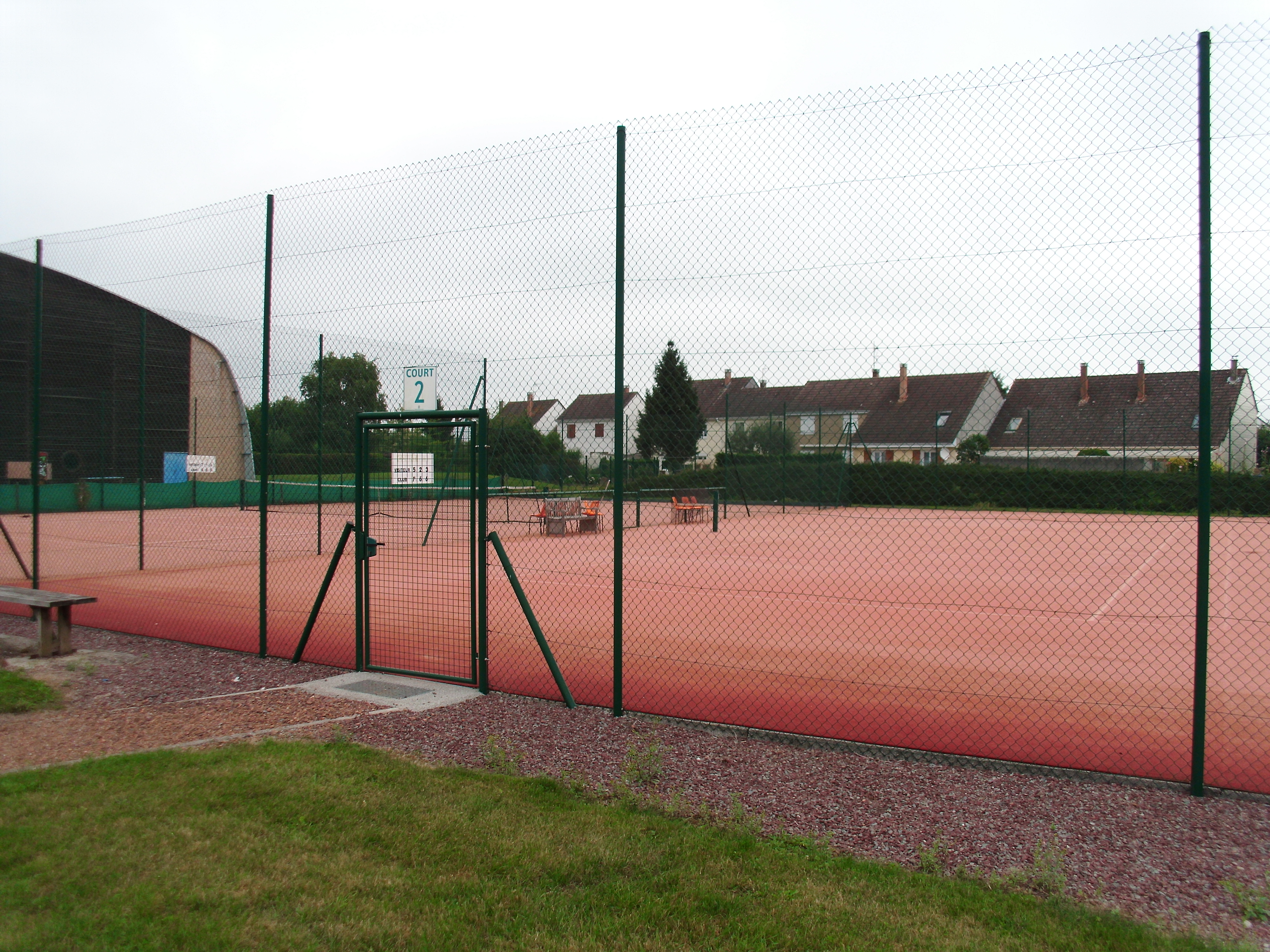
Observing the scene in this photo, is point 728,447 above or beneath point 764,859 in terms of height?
above

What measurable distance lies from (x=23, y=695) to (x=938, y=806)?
5475 mm

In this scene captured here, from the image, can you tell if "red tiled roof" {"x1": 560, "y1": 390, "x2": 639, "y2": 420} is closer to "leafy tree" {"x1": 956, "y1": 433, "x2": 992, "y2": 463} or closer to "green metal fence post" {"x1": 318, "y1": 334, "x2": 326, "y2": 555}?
"green metal fence post" {"x1": 318, "y1": 334, "x2": 326, "y2": 555}

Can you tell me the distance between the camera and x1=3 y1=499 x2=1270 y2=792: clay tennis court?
5328mm

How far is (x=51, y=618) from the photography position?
22.7ft

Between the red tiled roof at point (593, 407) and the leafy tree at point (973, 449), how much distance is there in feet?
11.3

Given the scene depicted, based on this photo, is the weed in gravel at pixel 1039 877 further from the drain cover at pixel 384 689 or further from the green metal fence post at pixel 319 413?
the green metal fence post at pixel 319 413

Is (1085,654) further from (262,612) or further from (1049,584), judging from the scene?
(262,612)

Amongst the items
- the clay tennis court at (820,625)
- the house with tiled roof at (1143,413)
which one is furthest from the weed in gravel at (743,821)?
the house with tiled roof at (1143,413)

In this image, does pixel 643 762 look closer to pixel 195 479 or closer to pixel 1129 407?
pixel 1129 407

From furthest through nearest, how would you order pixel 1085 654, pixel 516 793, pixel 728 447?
pixel 728 447 < pixel 1085 654 < pixel 516 793

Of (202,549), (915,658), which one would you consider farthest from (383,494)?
(915,658)

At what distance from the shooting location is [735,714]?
5.39 meters

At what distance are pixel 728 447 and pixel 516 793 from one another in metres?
16.8

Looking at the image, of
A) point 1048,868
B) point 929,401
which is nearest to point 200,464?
point 929,401
